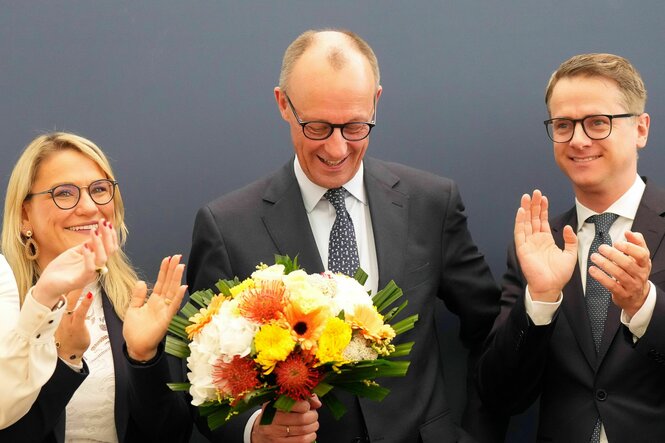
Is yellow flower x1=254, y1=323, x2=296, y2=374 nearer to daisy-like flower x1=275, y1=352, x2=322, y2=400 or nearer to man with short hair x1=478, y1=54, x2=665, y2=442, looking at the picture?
daisy-like flower x1=275, y1=352, x2=322, y2=400

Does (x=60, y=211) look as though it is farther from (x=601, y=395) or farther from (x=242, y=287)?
(x=601, y=395)

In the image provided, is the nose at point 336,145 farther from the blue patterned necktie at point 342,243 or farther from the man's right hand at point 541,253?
the man's right hand at point 541,253

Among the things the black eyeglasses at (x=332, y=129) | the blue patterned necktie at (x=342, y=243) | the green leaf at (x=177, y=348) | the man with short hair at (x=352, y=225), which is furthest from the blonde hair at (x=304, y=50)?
the green leaf at (x=177, y=348)

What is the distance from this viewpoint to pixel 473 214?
4031mm

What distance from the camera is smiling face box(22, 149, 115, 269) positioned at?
3.35 m

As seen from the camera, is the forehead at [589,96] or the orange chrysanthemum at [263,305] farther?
the forehead at [589,96]

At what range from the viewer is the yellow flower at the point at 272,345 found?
2.57 meters

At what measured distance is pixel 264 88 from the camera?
393 cm

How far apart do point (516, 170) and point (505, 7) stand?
2.16 ft

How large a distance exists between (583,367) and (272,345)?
1175 millimetres

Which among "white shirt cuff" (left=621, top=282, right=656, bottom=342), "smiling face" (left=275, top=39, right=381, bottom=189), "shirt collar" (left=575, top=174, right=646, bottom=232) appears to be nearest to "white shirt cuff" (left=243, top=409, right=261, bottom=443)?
"smiling face" (left=275, top=39, right=381, bottom=189)

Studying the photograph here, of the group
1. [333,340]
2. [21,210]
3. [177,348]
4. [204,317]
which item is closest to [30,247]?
[21,210]

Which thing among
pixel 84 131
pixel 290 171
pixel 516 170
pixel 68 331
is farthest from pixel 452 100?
pixel 68 331

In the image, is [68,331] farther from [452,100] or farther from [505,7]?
[505,7]
